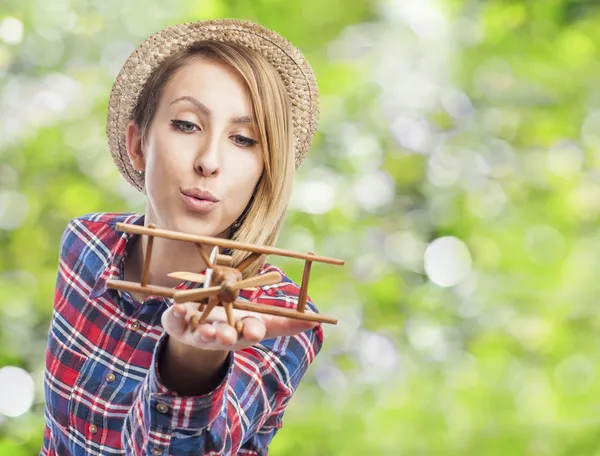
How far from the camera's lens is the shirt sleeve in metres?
0.66

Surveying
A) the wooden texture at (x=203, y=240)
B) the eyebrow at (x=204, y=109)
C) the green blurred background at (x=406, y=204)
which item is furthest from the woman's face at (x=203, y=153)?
the green blurred background at (x=406, y=204)

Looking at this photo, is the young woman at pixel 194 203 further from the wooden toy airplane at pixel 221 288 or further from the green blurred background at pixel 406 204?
the green blurred background at pixel 406 204

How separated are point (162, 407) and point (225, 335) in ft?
0.41

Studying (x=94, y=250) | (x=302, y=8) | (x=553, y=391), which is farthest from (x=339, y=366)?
(x=94, y=250)

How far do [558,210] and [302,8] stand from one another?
73 centimetres

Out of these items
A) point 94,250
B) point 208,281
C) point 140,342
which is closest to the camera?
point 208,281

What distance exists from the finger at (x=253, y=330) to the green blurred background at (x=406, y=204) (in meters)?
1.18

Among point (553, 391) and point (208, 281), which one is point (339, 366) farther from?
point (208, 281)

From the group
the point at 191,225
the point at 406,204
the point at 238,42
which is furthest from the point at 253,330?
the point at 406,204

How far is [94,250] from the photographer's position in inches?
42.1

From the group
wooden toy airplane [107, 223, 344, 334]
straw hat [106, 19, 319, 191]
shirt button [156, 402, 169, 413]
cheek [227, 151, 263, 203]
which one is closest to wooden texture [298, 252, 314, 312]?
wooden toy airplane [107, 223, 344, 334]

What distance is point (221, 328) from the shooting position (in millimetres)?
576

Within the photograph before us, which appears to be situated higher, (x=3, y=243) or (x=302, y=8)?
(x=302, y=8)

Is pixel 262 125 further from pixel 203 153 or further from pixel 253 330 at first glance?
pixel 253 330
